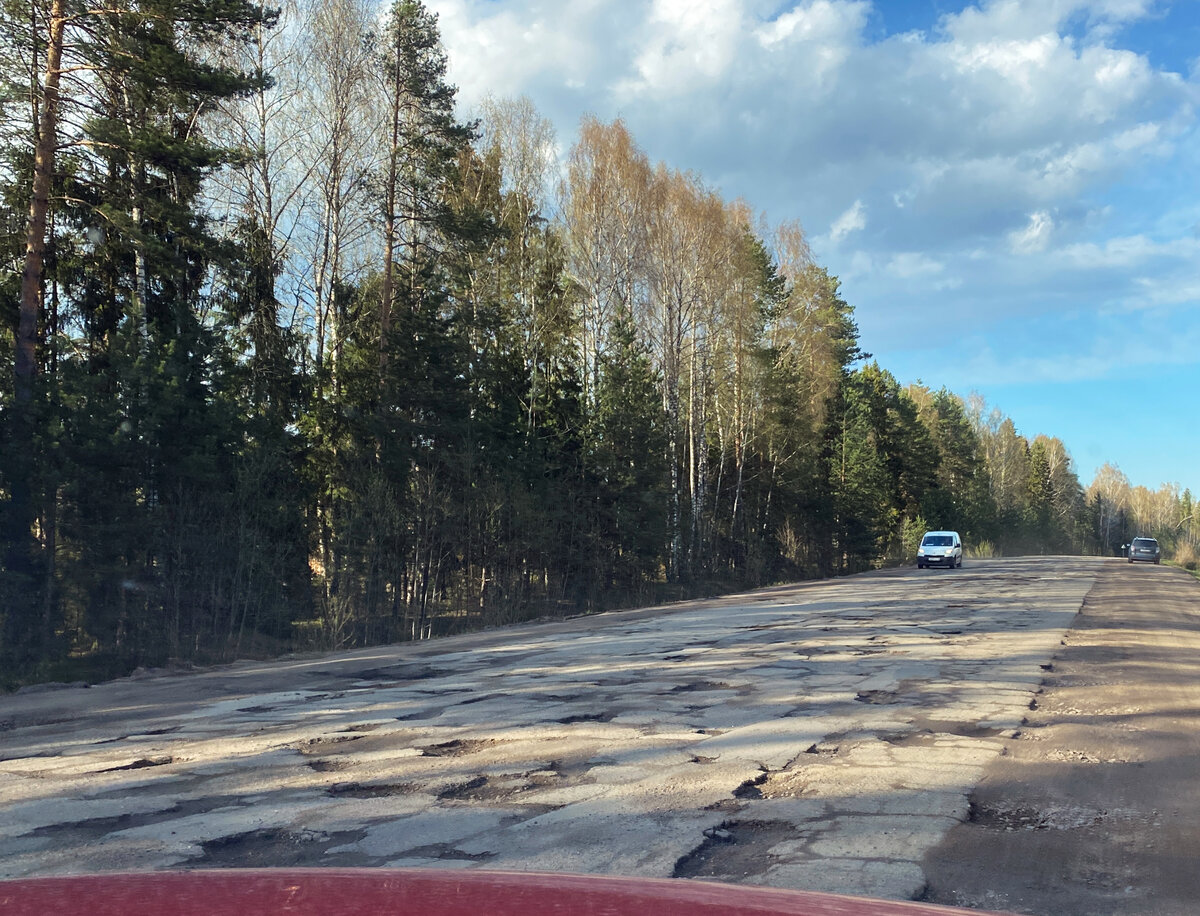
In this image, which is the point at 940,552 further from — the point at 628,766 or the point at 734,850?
the point at 734,850

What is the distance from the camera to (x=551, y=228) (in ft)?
104

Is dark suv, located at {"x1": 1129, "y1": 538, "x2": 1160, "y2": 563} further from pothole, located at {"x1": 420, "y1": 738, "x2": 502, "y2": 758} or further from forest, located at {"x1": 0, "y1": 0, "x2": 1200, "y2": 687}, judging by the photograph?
pothole, located at {"x1": 420, "y1": 738, "x2": 502, "y2": 758}

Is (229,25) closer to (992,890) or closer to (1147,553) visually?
(992,890)

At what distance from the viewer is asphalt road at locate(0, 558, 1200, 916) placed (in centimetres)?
421

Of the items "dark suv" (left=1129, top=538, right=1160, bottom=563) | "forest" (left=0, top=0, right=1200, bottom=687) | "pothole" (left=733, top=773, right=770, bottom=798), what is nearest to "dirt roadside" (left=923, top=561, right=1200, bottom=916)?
"pothole" (left=733, top=773, right=770, bottom=798)

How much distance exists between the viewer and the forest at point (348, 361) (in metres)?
16.1

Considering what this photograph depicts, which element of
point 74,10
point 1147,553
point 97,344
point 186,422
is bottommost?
point 1147,553

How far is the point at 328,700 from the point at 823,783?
17.0 ft

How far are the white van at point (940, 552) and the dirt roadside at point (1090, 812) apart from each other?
31394 mm

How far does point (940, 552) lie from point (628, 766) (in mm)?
37485

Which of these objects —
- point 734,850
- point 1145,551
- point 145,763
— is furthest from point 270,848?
point 1145,551

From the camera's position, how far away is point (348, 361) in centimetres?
2470

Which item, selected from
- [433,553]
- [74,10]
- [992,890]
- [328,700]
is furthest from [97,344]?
[992,890]

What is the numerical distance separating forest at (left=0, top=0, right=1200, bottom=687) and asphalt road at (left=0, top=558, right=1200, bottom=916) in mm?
6692
